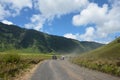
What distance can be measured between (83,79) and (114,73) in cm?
885

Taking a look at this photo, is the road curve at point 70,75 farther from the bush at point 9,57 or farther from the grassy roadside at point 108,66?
the bush at point 9,57

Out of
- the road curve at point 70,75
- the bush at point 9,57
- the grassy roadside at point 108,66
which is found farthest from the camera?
the bush at point 9,57

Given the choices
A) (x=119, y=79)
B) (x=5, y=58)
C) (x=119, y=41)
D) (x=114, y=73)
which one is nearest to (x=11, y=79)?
(x=119, y=79)

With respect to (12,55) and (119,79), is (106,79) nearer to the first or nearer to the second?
(119,79)

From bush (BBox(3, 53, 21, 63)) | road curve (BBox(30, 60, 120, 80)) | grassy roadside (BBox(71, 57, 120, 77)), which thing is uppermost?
bush (BBox(3, 53, 21, 63))

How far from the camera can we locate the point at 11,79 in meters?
27.4

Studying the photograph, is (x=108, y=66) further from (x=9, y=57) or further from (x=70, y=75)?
(x=9, y=57)

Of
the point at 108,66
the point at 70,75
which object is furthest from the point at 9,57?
the point at 70,75

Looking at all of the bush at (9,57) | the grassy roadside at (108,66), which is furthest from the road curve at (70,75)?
the bush at (9,57)

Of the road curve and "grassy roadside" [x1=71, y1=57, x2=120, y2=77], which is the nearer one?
the road curve

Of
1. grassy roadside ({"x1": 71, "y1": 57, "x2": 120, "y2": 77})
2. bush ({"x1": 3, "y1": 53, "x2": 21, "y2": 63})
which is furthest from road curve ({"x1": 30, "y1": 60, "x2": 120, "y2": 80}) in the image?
bush ({"x1": 3, "y1": 53, "x2": 21, "y2": 63})

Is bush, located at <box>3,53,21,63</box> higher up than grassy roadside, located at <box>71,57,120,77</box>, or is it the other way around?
bush, located at <box>3,53,21,63</box>

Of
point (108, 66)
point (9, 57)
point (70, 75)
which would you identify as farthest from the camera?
point (9, 57)

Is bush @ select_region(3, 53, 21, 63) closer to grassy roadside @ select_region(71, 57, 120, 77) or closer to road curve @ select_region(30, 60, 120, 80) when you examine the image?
grassy roadside @ select_region(71, 57, 120, 77)
